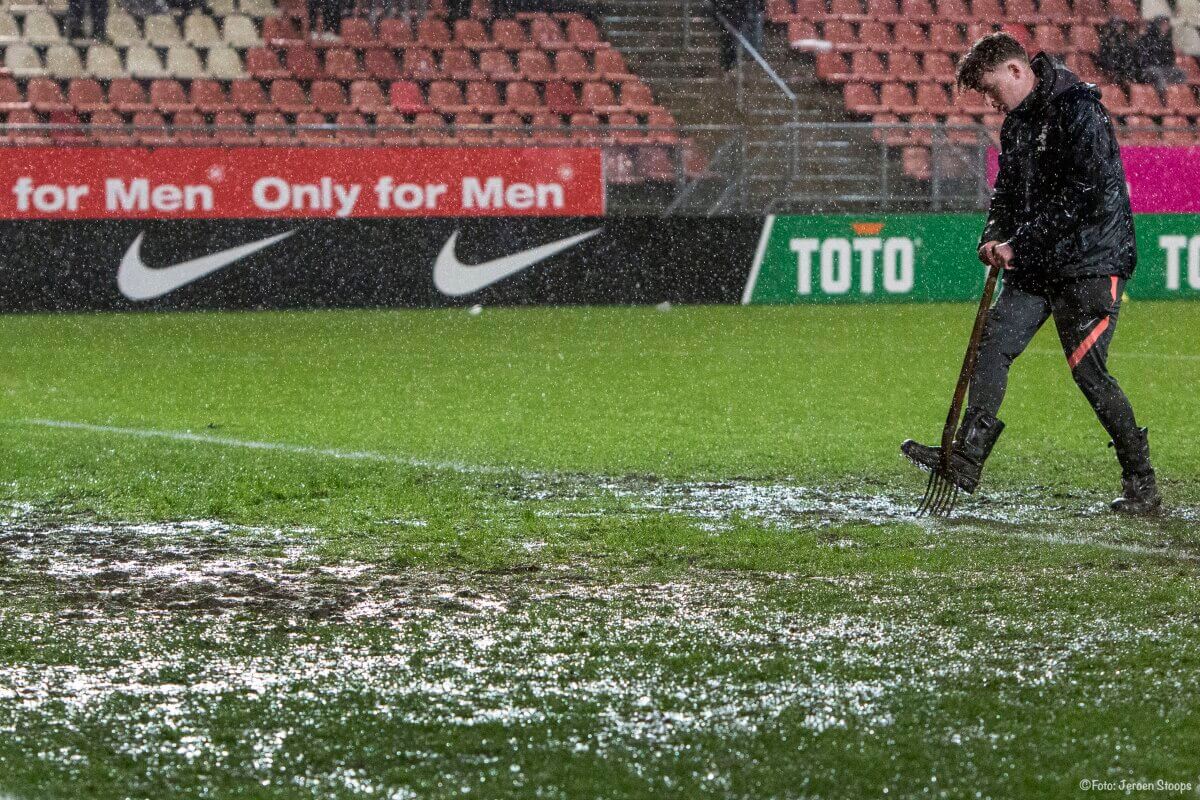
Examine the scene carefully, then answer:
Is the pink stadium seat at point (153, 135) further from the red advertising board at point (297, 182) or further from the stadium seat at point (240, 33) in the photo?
the stadium seat at point (240, 33)

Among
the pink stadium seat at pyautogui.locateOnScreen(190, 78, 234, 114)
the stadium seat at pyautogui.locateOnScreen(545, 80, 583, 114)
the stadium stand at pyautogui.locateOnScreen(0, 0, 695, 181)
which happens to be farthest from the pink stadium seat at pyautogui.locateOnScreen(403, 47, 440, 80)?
the pink stadium seat at pyautogui.locateOnScreen(190, 78, 234, 114)

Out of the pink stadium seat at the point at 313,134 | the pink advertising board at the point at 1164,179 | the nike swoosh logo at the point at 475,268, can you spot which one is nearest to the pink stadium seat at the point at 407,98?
the pink stadium seat at the point at 313,134

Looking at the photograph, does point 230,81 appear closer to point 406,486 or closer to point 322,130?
point 322,130

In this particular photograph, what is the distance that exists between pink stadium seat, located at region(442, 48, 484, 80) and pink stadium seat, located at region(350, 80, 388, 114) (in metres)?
1.04

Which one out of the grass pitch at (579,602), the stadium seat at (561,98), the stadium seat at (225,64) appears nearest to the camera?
the grass pitch at (579,602)

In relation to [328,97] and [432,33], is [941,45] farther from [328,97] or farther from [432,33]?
[328,97]

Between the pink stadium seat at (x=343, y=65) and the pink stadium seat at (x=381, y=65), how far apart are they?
0.12 meters

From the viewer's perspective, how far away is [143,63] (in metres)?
21.2

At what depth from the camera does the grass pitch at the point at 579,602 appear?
10.6 ft

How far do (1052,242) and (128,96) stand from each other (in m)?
16.7

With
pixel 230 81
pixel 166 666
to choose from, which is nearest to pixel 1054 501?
pixel 166 666

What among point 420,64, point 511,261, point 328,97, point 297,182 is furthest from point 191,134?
point 420,64

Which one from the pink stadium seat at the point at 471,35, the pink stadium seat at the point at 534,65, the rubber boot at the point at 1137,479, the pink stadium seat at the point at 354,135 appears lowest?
the rubber boot at the point at 1137,479

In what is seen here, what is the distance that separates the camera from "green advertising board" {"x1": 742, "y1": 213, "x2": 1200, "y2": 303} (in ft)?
63.0
